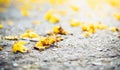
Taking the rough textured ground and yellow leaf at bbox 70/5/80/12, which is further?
yellow leaf at bbox 70/5/80/12

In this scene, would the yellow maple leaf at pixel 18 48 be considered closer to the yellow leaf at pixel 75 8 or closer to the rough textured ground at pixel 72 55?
the rough textured ground at pixel 72 55

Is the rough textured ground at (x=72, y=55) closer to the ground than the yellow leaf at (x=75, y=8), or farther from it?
closer to the ground

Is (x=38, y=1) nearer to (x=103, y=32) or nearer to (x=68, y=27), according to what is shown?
(x=68, y=27)

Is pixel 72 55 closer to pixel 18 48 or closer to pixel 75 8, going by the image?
pixel 18 48

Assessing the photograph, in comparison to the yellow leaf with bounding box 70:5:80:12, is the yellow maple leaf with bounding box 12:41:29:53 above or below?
→ below

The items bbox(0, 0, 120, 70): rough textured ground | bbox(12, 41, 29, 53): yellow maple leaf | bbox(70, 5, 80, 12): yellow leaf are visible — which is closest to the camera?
bbox(0, 0, 120, 70): rough textured ground

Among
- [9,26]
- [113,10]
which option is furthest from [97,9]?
[9,26]

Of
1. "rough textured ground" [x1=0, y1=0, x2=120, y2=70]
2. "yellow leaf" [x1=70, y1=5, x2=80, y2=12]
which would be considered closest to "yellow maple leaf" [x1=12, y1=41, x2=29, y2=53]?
"rough textured ground" [x1=0, y1=0, x2=120, y2=70]

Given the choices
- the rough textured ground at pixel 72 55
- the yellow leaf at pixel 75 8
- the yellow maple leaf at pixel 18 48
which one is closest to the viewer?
the rough textured ground at pixel 72 55

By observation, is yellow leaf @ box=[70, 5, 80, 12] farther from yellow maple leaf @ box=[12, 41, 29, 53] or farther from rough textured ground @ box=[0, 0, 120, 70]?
yellow maple leaf @ box=[12, 41, 29, 53]

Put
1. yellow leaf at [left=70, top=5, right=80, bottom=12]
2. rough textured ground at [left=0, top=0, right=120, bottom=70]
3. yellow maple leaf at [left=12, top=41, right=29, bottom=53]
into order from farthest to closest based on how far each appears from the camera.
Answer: yellow leaf at [left=70, top=5, right=80, bottom=12]
yellow maple leaf at [left=12, top=41, right=29, bottom=53]
rough textured ground at [left=0, top=0, right=120, bottom=70]

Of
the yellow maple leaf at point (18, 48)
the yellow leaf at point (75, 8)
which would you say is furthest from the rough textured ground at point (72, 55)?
the yellow leaf at point (75, 8)
